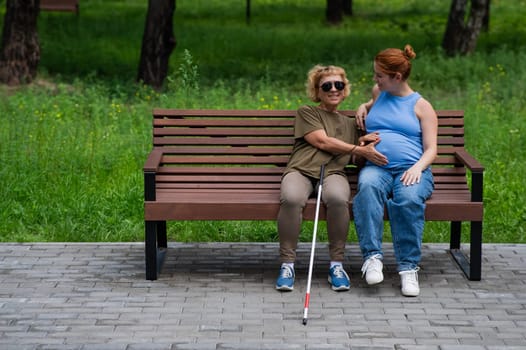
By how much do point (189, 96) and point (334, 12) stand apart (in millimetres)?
16343

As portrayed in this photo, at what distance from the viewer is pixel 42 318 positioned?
584cm

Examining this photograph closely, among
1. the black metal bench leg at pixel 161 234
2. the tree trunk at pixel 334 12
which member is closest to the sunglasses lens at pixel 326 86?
the black metal bench leg at pixel 161 234

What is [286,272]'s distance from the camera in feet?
21.1

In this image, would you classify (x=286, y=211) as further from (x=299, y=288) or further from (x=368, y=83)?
(x=368, y=83)

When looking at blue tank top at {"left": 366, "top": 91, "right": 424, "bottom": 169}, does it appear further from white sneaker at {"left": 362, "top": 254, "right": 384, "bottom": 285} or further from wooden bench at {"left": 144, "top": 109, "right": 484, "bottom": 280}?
white sneaker at {"left": 362, "top": 254, "right": 384, "bottom": 285}

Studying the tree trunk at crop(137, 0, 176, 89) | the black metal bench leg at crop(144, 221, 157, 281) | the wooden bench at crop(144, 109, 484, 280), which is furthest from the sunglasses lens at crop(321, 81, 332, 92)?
the tree trunk at crop(137, 0, 176, 89)

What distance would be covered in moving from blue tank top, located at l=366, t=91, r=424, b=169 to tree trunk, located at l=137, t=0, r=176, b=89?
9288 mm

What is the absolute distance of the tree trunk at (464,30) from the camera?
62.4 feet

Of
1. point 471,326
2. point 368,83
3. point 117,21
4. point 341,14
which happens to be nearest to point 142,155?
point 471,326

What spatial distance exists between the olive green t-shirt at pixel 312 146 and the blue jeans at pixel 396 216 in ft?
1.13

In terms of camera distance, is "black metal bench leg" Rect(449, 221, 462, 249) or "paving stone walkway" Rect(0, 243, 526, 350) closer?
"paving stone walkway" Rect(0, 243, 526, 350)

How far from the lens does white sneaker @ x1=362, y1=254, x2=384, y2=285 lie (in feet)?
20.7

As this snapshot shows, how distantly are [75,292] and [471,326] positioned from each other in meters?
2.35

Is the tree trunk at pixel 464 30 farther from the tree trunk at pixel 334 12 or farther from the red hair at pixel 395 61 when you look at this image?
the red hair at pixel 395 61
